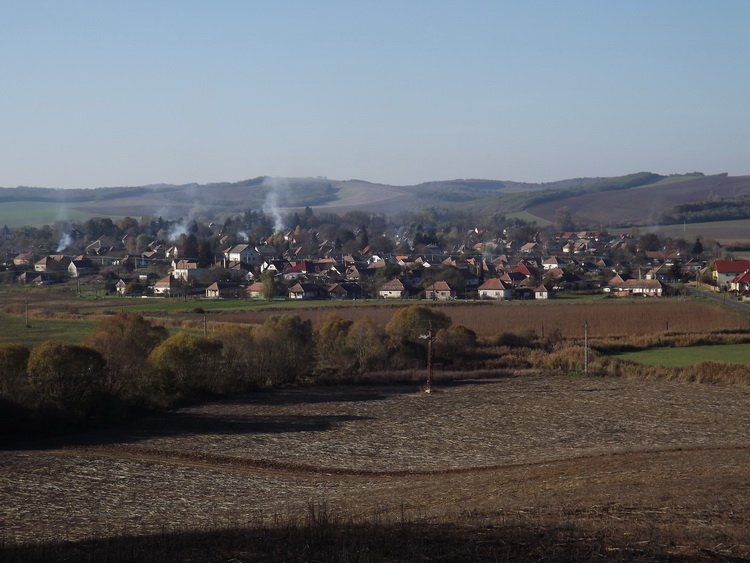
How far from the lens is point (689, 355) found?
28250 mm

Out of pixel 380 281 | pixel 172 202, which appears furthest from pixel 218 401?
pixel 172 202

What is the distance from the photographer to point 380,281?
5378 centimetres

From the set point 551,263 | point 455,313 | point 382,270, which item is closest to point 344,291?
point 382,270

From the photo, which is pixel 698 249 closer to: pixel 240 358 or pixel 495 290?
pixel 495 290

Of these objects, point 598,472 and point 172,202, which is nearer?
point 598,472

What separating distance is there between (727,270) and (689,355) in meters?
24.6

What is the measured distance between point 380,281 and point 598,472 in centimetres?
4133

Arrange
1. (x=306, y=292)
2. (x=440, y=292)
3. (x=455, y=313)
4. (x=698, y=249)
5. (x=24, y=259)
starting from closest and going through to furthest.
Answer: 1. (x=455, y=313)
2. (x=440, y=292)
3. (x=306, y=292)
4. (x=698, y=249)
5. (x=24, y=259)

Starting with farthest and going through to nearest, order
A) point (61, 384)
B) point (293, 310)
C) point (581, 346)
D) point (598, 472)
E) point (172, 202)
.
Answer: point (172, 202), point (293, 310), point (581, 346), point (61, 384), point (598, 472)

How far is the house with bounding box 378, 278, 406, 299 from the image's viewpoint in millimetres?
48281

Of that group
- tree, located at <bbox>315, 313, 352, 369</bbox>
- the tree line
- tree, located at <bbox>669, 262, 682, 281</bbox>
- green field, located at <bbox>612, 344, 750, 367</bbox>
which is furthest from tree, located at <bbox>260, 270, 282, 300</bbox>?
tree, located at <bbox>669, 262, 682, 281</bbox>

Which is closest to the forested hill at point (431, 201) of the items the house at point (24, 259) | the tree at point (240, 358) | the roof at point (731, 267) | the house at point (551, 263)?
the house at point (551, 263)

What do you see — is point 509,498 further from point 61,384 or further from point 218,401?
point 218,401

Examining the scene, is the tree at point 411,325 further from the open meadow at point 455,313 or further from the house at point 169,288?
the house at point 169,288
